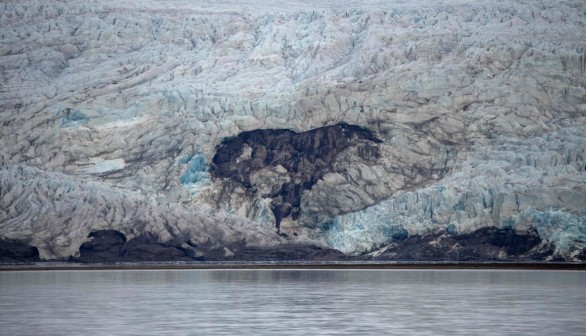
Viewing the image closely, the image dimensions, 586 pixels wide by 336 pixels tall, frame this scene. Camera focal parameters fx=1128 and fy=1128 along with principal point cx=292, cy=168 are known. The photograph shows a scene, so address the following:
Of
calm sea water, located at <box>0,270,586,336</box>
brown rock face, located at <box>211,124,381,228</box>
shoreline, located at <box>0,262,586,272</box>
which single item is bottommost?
calm sea water, located at <box>0,270,586,336</box>

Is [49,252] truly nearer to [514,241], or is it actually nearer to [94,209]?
[94,209]

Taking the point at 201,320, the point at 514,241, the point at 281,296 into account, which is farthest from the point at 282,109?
the point at 201,320

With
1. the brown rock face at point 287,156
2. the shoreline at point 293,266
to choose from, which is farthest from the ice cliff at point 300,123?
the shoreline at point 293,266

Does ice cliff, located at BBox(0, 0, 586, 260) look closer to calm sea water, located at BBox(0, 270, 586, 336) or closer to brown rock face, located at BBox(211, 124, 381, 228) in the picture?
brown rock face, located at BBox(211, 124, 381, 228)

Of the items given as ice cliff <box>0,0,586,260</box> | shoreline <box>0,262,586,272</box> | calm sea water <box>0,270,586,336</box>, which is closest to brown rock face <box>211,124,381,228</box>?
ice cliff <box>0,0,586,260</box>

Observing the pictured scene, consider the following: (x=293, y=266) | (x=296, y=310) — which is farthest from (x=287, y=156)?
(x=296, y=310)

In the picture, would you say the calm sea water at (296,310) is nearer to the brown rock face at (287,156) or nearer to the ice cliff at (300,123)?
the ice cliff at (300,123)
